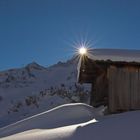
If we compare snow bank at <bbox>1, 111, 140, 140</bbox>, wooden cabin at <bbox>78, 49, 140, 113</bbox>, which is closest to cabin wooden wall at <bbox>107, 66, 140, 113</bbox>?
wooden cabin at <bbox>78, 49, 140, 113</bbox>

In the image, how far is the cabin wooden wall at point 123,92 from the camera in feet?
46.0

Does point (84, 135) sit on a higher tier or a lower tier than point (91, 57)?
lower

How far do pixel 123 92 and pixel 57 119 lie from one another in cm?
238

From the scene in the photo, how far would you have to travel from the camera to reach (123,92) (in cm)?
1405

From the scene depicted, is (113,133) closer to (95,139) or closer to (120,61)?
(95,139)

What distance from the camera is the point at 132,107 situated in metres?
14.0

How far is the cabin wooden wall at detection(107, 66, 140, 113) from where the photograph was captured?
1402 centimetres

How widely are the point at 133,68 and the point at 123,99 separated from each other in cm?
121

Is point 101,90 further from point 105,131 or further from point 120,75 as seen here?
point 105,131

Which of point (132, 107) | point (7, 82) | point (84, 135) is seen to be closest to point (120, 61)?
point (132, 107)

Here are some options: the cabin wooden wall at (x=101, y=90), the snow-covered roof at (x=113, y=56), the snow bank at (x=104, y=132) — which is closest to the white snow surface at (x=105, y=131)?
the snow bank at (x=104, y=132)

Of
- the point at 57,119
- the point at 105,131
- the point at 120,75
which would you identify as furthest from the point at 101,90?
the point at 105,131

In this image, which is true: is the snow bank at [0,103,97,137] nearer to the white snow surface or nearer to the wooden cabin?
the wooden cabin

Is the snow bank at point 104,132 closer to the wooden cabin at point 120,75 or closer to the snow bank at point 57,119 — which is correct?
the snow bank at point 57,119
